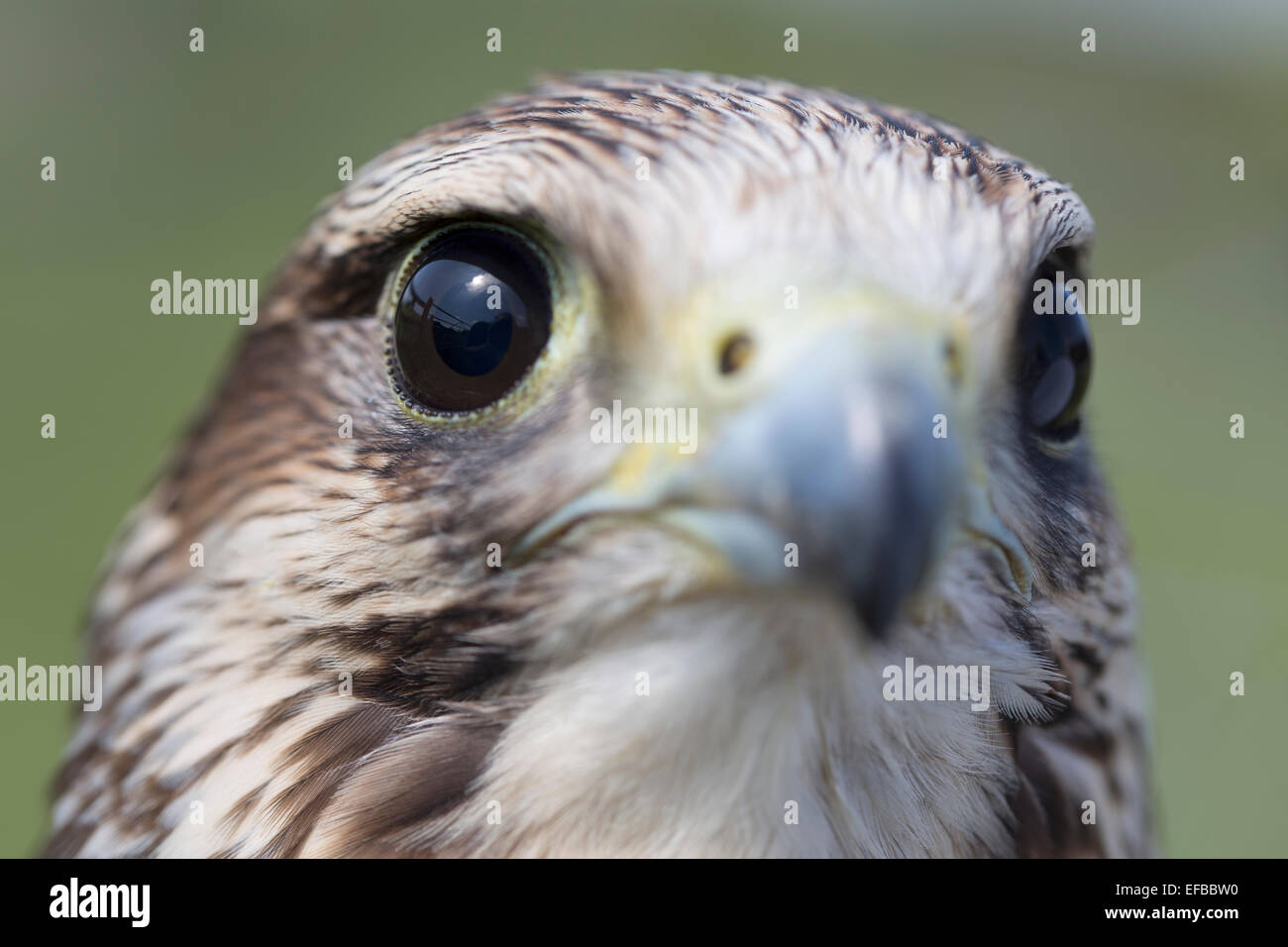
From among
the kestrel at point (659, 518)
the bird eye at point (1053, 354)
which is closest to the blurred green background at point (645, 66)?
the kestrel at point (659, 518)

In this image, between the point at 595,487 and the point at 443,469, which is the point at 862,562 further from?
the point at 443,469

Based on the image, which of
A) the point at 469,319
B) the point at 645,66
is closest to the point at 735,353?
the point at 469,319

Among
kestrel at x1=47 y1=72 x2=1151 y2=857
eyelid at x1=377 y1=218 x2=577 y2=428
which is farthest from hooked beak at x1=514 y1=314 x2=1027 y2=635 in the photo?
eyelid at x1=377 y1=218 x2=577 y2=428

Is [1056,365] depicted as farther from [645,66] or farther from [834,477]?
[645,66]

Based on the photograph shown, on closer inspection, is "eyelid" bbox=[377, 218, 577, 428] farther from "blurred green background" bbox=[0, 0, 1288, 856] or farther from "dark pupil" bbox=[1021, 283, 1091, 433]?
"blurred green background" bbox=[0, 0, 1288, 856]
